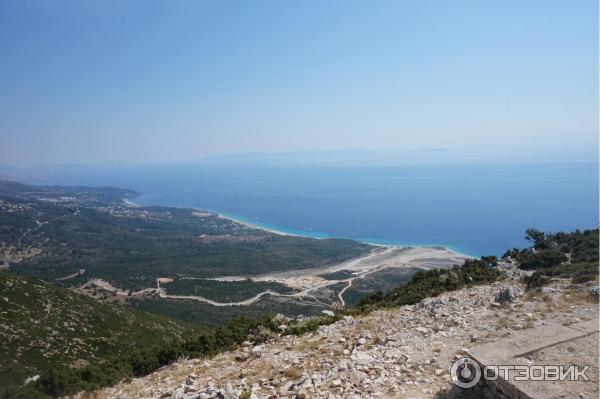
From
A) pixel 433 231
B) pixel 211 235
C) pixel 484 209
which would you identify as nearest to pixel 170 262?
pixel 211 235

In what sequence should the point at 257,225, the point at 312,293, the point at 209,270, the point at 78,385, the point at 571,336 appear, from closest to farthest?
the point at 571,336
the point at 78,385
the point at 312,293
the point at 209,270
the point at 257,225

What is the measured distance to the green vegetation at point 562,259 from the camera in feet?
52.8

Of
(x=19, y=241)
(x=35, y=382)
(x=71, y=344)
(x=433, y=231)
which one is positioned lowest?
(x=433, y=231)

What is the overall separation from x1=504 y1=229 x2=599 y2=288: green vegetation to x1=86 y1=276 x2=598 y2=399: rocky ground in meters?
1.15

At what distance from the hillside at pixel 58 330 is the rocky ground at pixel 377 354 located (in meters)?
14.1

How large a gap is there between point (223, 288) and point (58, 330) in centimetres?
Answer: 5239

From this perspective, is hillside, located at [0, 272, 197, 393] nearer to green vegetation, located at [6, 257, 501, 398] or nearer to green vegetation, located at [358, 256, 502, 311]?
green vegetation, located at [6, 257, 501, 398]

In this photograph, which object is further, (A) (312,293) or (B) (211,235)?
(B) (211,235)

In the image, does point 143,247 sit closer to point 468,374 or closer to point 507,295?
point 507,295

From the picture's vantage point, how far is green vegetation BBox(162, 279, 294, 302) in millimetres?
75812

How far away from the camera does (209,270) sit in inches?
3915

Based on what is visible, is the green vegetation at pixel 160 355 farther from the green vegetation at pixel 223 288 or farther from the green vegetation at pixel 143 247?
the green vegetation at pixel 143 247

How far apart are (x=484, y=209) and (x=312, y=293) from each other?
458 feet

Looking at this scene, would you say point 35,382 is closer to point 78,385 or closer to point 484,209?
point 78,385
